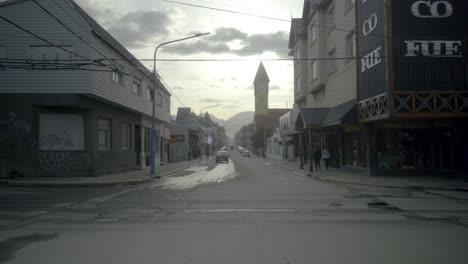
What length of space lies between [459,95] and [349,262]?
16.5 meters

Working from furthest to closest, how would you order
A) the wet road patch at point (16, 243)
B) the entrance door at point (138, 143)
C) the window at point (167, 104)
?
1. the window at point (167, 104)
2. the entrance door at point (138, 143)
3. the wet road patch at point (16, 243)

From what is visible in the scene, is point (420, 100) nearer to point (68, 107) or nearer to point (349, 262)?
point (349, 262)

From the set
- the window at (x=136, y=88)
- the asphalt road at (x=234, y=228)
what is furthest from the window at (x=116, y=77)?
the asphalt road at (x=234, y=228)

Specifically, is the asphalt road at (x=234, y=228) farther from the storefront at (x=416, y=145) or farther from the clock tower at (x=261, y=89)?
the clock tower at (x=261, y=89)

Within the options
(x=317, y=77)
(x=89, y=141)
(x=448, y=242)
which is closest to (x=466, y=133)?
(x=317, y=77)

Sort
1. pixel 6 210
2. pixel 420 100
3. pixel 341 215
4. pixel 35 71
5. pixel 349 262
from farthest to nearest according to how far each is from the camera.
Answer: pixel 35 71, pixel 420 100, pixel 6 210, pixel 341 215, pixel 349 262

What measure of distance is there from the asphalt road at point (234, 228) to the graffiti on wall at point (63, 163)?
21.8 ft

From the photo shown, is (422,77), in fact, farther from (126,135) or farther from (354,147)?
(126,135)

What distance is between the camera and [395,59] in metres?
19.9

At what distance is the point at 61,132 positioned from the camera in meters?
21.6

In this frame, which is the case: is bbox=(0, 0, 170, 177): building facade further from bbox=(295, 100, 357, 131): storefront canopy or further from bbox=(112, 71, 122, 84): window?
bbox=(295, 100, 357, 131): storefront canopy

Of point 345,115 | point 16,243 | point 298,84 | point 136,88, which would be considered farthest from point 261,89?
point 16,243

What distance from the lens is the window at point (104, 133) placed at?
23.8m

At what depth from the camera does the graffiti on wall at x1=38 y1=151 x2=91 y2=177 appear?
2114cm
